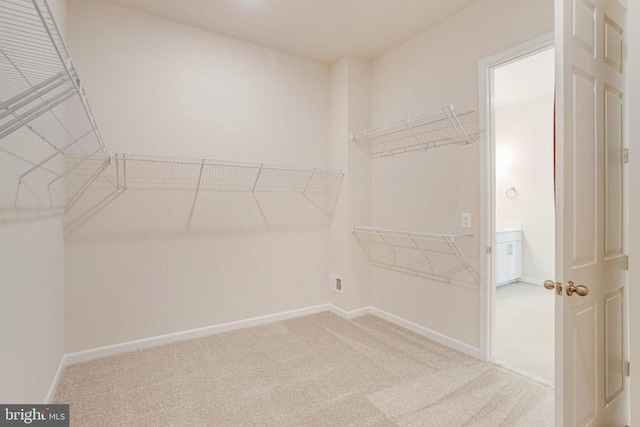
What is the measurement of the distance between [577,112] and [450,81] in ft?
4.74

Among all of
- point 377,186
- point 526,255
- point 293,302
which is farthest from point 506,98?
point 293,302

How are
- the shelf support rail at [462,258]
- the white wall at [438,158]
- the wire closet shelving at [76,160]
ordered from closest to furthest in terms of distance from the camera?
the wire closet shelving at [76,160] < the white wall at [438,158] < the shelf support rail at [462,258]

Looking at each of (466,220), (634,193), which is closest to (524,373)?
(466,220)

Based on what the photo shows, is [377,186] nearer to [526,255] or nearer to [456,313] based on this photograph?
[456,313]

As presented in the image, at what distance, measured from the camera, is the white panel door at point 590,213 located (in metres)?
1.40

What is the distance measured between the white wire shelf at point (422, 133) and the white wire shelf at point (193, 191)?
51cm

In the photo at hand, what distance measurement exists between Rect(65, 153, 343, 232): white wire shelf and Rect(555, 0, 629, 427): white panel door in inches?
86.5

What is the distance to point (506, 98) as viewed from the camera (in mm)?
4750

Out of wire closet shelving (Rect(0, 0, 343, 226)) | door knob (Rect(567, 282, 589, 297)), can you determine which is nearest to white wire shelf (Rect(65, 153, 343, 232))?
wire closet shelving (Rect(0, 0, 343, 226))

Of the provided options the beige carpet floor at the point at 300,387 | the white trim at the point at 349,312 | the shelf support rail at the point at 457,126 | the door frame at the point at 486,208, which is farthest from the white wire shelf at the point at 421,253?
the shelf support rail at the point at 457,126

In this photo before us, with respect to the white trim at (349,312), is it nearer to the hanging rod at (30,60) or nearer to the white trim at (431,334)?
the white trim at (431,334)

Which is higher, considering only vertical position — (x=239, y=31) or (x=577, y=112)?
(x=239, y=31)
